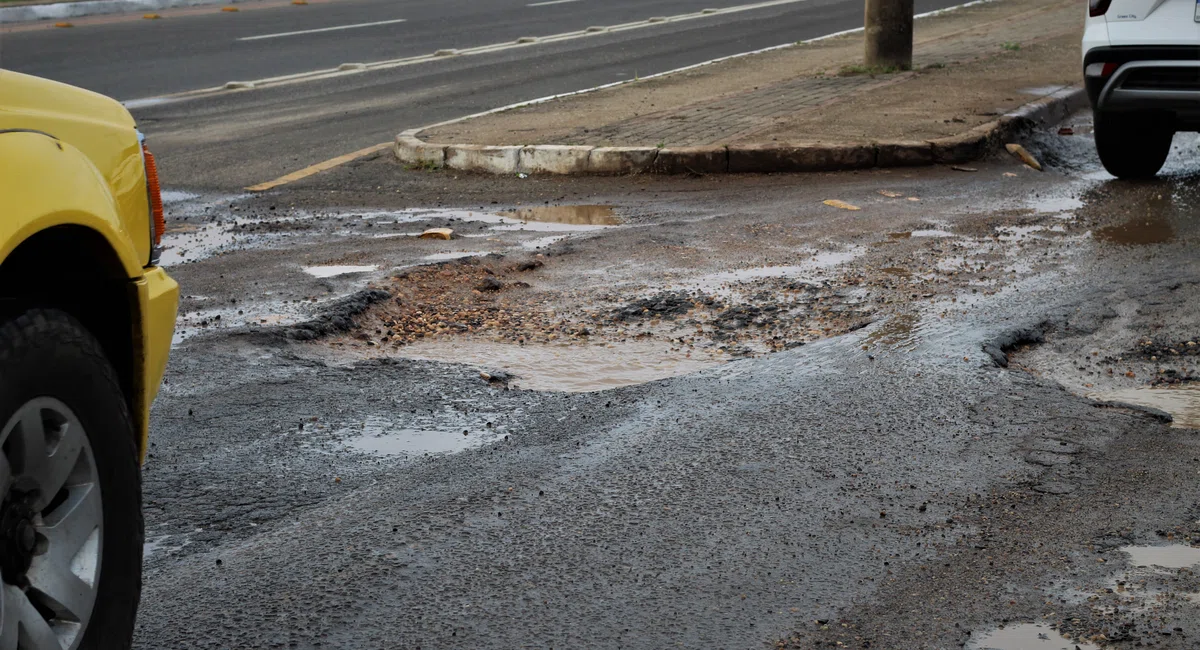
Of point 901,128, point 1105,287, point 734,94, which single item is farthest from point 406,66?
point 1105,287

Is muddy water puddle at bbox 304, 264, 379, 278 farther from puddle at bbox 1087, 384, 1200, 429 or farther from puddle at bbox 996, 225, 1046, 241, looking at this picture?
puddle at bbox 1087, 384, 1200, 429

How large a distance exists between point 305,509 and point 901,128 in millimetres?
6957

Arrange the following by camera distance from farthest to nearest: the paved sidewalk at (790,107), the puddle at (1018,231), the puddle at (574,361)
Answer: the paved sidewalk at (790,107) < the puddle at (1018,231) < the puddle at (574,361)

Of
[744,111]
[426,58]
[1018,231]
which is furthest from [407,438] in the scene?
[426,58]

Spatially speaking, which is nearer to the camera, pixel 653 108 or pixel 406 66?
pixel 653 108

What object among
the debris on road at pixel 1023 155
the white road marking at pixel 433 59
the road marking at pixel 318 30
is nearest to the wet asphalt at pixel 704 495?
the debris on road at pixel 1023 155

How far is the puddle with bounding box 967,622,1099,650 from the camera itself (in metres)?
2.80

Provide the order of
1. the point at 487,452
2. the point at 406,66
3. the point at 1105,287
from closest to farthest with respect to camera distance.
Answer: the point at 487,452 → the point at 1105,287 → the point at 406,66

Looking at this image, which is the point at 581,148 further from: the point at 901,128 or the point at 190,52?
the point at 190,52

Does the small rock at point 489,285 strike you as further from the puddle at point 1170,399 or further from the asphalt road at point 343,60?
the asphalt road at point 343,60

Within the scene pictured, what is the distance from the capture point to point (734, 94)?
12062 millimetres

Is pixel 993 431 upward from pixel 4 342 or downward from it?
downward

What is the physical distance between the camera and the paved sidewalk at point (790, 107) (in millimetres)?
9469

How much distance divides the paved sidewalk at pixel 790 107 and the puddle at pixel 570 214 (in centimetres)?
109
